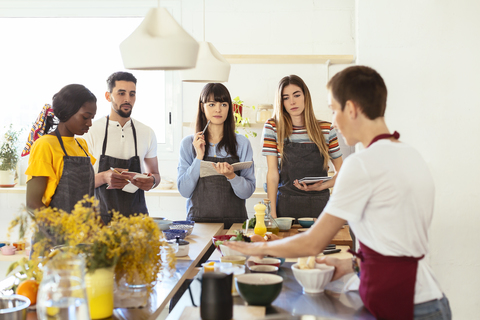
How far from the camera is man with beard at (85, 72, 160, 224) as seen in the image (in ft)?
8.74

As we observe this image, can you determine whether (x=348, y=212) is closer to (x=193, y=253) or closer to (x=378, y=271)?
(x=378, y=271)

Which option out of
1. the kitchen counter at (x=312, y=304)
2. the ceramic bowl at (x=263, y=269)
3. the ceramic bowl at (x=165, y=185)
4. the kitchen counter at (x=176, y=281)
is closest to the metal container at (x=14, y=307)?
the kitchen counter at (x=176, y=281)

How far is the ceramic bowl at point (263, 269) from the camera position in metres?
1.50

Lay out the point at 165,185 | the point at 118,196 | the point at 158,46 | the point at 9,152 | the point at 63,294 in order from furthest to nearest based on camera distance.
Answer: the point at 9,152, the point at 165,185, the point at 118,196, the point at 158,46, the point at 63,294

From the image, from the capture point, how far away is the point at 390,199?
3.85 feet

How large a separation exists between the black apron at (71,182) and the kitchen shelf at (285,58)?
1.93 m

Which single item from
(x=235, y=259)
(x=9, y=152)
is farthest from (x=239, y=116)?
(x=235, y=259)


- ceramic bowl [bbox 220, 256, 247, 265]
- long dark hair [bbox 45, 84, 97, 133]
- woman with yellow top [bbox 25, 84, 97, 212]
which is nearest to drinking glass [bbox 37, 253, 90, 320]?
ceramic bowl [bbox 220, 256, 247, 265]

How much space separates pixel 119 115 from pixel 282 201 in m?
1.14

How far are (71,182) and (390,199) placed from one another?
4.74 ft

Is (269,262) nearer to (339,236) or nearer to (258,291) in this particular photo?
(258,291)

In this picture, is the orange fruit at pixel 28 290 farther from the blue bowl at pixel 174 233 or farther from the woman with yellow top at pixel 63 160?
the blue bowl at pixel 174 233

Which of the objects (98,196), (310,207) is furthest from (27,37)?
(310,207)

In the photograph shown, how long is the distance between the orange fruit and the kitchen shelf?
2.76m
